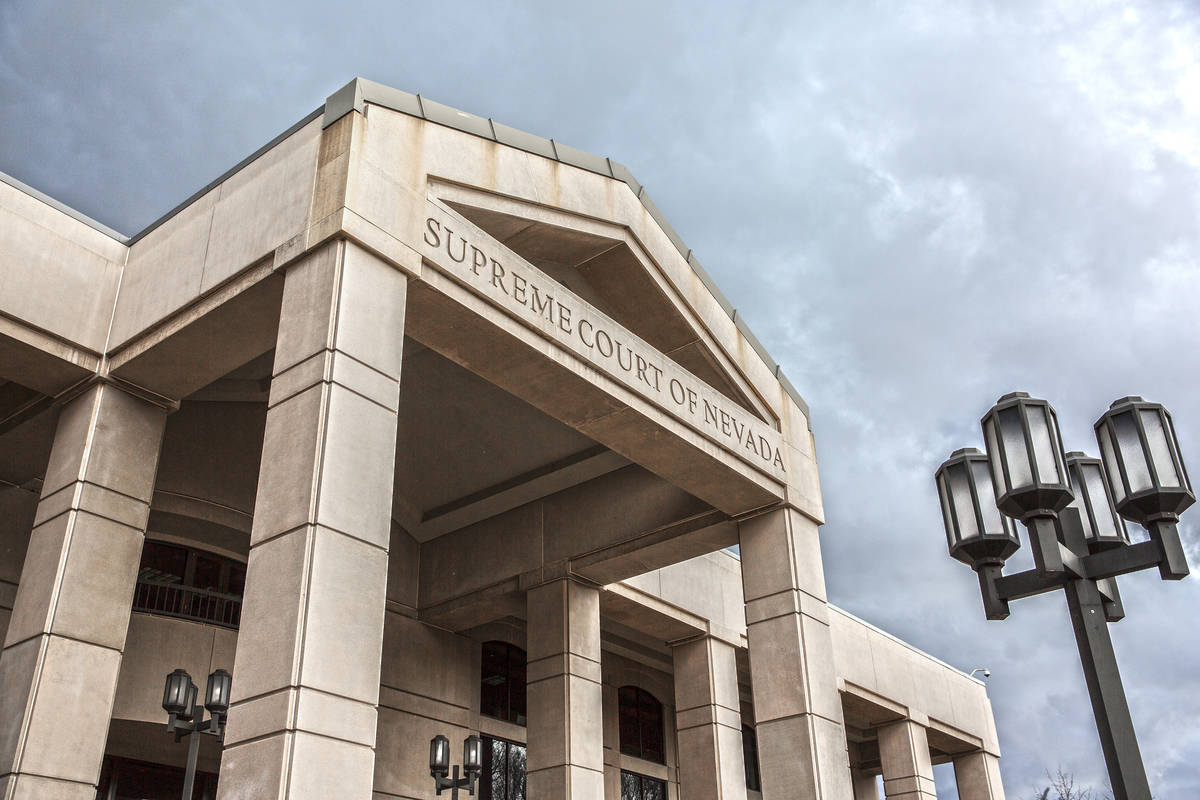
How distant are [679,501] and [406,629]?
557 centimetres

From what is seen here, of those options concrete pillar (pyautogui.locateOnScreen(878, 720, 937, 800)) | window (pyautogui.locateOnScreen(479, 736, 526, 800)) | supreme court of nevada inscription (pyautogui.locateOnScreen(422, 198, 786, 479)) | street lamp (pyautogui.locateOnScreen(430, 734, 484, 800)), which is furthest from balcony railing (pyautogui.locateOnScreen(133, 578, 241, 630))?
concrete pillar (pyautogui.locateOnScreen(878, 720, 937, 800))

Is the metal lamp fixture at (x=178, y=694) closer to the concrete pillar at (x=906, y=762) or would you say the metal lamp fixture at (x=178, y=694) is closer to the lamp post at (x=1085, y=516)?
the lamp post at (x=1085, y=516)

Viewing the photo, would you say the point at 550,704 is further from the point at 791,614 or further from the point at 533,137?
the point at 533,137

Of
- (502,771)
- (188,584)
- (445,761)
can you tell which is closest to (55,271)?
(188,584)

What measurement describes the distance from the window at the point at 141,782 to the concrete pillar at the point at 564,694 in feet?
16.4

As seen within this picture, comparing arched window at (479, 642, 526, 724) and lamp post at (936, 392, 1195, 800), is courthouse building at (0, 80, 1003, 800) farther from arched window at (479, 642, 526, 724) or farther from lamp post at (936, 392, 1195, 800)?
lamp post at (936, 392, 1195, 800)

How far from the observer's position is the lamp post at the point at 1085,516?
6.05 meters

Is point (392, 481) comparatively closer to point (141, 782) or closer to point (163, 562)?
point (163, 562)

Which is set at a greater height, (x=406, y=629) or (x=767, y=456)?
(x=767, y=456)

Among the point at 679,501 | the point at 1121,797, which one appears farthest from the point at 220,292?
the point at 1121,797

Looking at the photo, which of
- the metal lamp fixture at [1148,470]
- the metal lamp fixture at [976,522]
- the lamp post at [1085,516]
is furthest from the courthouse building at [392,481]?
the metal lamp fixture at [1148,470]

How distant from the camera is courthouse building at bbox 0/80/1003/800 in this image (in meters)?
9.74

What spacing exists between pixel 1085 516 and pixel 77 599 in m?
9.67

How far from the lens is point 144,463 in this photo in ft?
40.7
